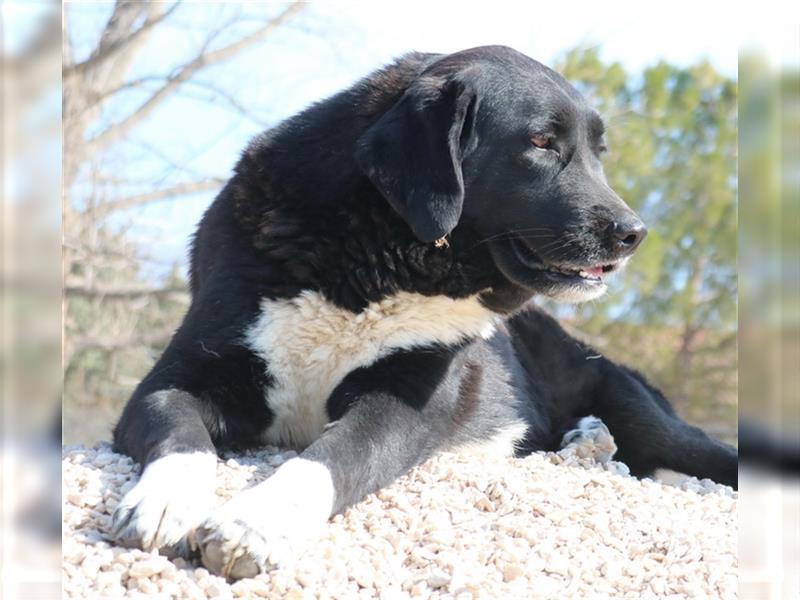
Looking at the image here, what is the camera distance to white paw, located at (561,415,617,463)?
386 centimetres

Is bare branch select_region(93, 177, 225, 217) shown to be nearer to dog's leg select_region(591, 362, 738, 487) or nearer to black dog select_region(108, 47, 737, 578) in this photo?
dog's leg select_region(591, 362, 738, 487)

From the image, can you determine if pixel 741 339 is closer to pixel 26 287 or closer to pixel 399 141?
pixel 26 287

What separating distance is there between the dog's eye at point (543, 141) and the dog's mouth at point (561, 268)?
1.06 feet

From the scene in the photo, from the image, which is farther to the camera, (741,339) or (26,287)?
(741,339)

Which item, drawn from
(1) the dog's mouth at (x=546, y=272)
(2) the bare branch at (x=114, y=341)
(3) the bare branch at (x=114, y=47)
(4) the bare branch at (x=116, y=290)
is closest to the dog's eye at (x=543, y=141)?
(1) the dog's mouth at (x=546, y=272)

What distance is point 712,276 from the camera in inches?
354

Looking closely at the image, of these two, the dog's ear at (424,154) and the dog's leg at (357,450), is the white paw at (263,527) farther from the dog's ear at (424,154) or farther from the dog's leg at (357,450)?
the dog's ear at (424,154)

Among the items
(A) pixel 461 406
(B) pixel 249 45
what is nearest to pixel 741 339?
(A) pixel 461 406

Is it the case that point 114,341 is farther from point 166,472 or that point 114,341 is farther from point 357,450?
point 166,472

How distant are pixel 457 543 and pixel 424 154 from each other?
120 centimetres

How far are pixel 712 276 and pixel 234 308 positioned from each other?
694 cm

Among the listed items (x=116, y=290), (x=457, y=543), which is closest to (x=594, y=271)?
(x=457, y=543)

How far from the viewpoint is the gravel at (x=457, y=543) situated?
2199mm

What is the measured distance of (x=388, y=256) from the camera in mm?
3111
